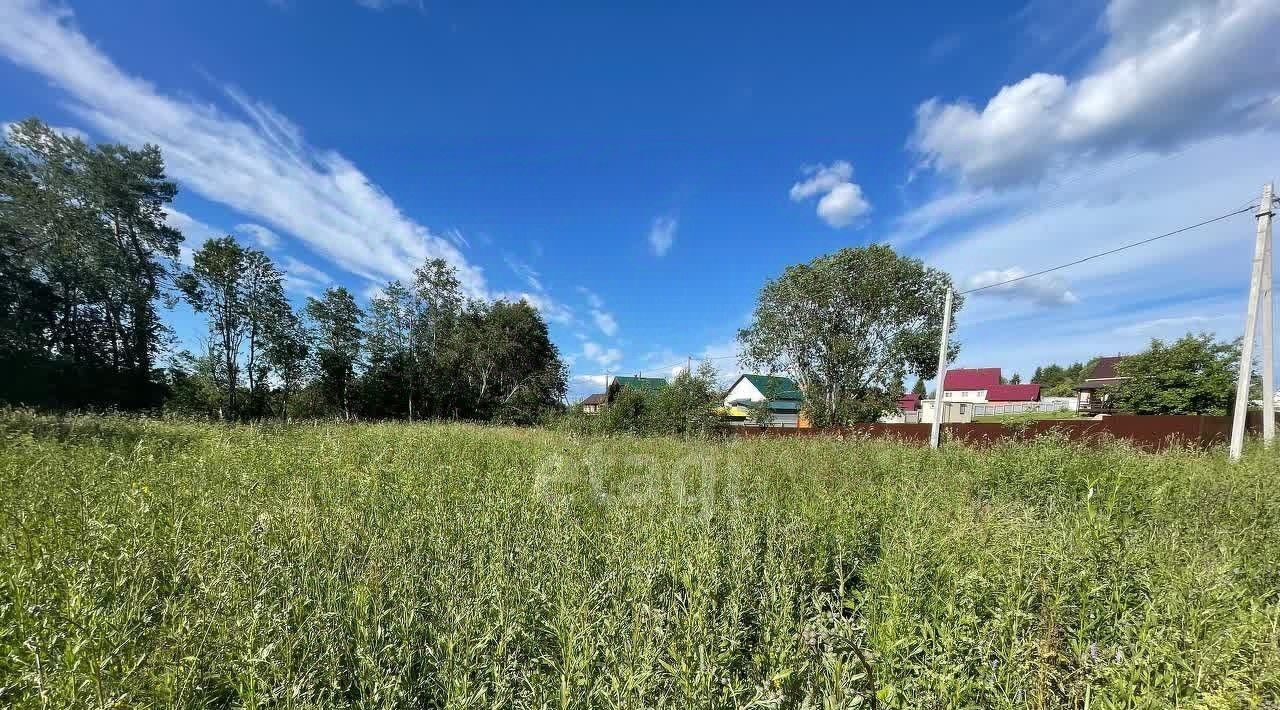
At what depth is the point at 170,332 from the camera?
19938 millimetres

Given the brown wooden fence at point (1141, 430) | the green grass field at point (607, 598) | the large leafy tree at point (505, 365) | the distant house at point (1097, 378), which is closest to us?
the green grass field at point (607, 598)

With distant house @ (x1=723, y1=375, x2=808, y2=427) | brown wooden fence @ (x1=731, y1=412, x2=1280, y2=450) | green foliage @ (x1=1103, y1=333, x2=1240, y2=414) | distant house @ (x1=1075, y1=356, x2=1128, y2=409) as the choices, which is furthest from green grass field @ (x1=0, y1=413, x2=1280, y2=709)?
distant house @ (x1=1075, y1=356, x2=1128, y2=409)

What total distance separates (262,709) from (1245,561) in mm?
5240

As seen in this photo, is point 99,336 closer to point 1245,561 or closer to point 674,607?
point 674,607

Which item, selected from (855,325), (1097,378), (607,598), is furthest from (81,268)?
(1097,378)

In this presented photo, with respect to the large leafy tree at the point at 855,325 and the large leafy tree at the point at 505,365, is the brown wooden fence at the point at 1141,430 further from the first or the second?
the large leafy tree at the point at 505,365

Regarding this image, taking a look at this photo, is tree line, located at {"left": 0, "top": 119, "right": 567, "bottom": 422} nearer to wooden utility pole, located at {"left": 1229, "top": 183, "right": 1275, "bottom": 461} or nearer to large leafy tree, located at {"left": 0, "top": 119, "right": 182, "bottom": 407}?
large leafy tree, located at {"left": 0, "top": 119, "right": 182, "bottom": 407}

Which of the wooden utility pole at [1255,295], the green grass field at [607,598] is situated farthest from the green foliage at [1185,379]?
the green grass field at [607,598]

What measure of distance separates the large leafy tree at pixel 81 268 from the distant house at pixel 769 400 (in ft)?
83.6

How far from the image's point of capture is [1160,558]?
233 centimetres

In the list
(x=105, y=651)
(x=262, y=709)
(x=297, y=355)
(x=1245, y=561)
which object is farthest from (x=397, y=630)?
(x=297, y=355)

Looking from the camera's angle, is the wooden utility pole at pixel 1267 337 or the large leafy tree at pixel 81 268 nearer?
the wooden utility pole at pixel 1267 337

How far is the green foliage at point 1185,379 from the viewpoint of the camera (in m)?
17.6

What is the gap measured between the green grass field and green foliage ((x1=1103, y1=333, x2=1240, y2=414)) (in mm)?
22442
